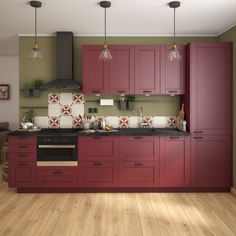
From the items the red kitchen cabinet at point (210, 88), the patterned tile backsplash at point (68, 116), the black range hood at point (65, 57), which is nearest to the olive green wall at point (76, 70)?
the patterned tile backsplash at point (68, 116)

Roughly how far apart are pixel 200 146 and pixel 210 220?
128 cm

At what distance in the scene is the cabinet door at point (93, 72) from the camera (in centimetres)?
451

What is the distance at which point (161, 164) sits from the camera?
4352 mm

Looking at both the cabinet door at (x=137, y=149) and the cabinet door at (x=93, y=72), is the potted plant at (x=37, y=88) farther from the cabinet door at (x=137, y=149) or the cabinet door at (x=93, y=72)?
the cabinet door at (x=137, y=149)

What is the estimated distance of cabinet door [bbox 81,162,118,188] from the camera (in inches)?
171

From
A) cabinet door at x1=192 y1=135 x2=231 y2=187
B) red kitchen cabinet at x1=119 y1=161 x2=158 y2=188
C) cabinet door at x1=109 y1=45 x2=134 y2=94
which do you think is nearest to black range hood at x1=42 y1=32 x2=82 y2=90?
cabinet door at x1=109 y1=45 x2=134 y2=94

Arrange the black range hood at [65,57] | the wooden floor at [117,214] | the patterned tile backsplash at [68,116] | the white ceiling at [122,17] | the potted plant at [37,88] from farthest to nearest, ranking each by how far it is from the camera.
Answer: the patterned tile backsplash at [68,116], the potted plant at [37,88], the black range hood at [65,57], the white ceiling at [122,17], the wooden floor at [117,214]

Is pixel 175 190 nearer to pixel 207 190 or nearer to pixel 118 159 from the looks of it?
pixel 207 190

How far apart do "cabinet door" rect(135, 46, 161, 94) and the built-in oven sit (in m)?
1.29

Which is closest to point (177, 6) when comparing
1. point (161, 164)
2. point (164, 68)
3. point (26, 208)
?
point (164, 68)

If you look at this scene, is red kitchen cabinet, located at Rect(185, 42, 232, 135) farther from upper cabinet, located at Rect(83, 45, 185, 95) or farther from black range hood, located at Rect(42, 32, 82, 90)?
black range hood, located at Rect(42, 32, 82, 90)

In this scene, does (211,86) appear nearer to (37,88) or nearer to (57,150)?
(57,150)

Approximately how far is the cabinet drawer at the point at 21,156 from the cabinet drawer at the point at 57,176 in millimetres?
201

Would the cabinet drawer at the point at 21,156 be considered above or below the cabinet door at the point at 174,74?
below
